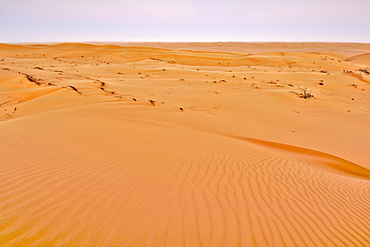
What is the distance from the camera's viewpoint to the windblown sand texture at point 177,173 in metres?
2.57

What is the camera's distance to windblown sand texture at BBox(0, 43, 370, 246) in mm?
2574

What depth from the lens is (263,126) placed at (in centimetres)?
830

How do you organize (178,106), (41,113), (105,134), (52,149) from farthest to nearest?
(178,106)
(41,113)
(105,134)
(52,149)

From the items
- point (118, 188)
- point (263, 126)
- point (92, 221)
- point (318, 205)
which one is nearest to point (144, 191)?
point (118, 188)

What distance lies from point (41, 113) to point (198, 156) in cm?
545

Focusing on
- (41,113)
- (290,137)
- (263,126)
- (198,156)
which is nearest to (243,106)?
(263,126)

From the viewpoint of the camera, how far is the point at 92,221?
2600 mm

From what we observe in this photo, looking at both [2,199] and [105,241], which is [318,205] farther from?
[2,199]

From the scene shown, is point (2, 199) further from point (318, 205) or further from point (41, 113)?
point (41, 113)

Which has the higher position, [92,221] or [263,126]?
[92,221]

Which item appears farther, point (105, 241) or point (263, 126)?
point (263, 126)

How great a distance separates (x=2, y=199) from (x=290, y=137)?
260 inches

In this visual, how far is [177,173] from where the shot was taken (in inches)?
158

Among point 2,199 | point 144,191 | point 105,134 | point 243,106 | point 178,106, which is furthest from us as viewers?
point 243,106
